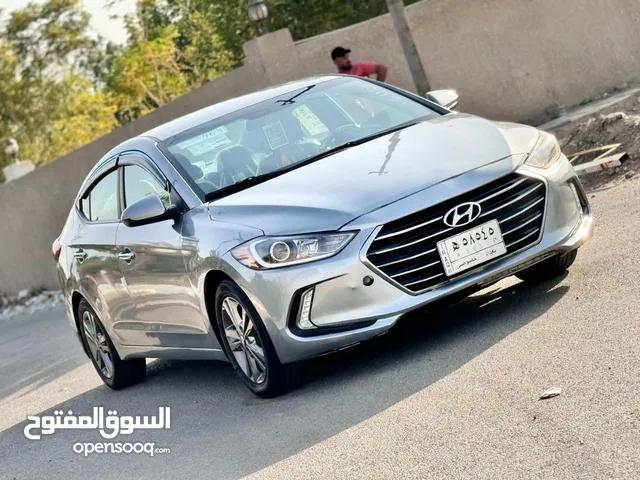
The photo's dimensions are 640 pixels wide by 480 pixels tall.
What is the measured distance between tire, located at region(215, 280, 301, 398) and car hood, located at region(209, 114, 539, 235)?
1.38 feet

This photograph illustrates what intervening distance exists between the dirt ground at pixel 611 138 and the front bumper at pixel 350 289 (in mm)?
4179

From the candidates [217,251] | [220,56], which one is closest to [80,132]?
[220,56]

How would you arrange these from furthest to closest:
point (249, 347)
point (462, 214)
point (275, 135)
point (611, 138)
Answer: point (611, 138) < point (275, 135) < point (249, 347) < point (462, 214)

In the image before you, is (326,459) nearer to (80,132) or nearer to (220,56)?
(220,56)

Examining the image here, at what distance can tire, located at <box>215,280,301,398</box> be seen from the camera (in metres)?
6.66

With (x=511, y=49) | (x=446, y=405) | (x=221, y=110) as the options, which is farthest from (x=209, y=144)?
(x=511, y=49)

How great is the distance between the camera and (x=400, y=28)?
14.8m

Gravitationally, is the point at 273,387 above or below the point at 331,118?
below

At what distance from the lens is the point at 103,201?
28.7 ft

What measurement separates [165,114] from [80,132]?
28701mm

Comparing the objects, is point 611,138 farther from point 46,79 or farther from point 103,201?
point 46,79

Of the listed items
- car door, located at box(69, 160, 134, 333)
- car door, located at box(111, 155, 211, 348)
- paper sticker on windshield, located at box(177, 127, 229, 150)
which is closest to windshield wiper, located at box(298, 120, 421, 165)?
paper sticker on windshield, located at box(177, 127, 229, 150)

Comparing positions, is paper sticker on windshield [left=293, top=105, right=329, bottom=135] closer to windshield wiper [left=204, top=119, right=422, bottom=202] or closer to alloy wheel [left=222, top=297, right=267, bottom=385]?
windshield wiper [left=204, top=119, right=422, bottom=202]

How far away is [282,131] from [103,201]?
163 centimetres
